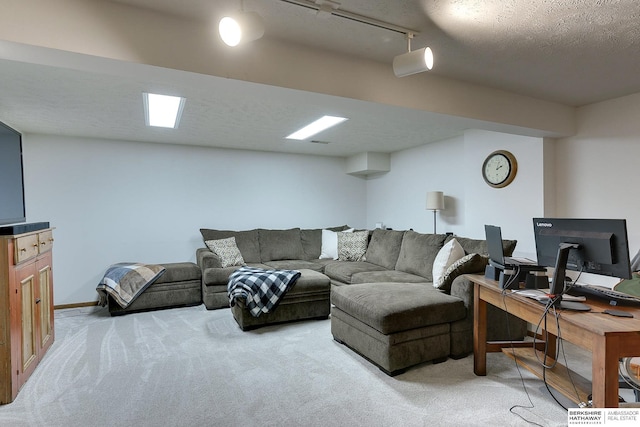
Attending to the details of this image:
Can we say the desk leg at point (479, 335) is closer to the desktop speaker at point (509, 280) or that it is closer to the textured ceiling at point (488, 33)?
the desktop speaker at point (509, 280)

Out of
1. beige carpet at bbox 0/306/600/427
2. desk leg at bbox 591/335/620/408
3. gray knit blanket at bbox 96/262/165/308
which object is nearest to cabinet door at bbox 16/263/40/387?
beige carpet at bbox 0/306/600/427

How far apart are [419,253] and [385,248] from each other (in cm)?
74

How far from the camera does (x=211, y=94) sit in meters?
2.92

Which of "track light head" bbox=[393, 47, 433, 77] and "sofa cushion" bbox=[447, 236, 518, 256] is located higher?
"track light head" bbox=[393, 47, 433, 77]

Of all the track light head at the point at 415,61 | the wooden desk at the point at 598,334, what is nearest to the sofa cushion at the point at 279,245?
the wooden desk at the point at 598,334

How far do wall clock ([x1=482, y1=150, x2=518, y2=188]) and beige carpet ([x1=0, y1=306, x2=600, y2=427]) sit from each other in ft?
5.96

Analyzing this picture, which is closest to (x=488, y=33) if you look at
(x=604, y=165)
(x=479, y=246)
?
(x=479, y=246)

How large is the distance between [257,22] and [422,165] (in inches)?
162

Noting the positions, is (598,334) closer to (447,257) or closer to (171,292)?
(447,257)

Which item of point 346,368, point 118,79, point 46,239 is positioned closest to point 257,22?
point 118,79

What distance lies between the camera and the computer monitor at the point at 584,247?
5.44 feet

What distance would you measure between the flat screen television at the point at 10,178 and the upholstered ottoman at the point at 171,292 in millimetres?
1591

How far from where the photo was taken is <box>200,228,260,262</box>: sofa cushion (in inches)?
198

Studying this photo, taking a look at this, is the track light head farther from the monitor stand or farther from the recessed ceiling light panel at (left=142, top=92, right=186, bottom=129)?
the recessed ceiling light panel at (left=142, top=92, right=186, bottom=129)
